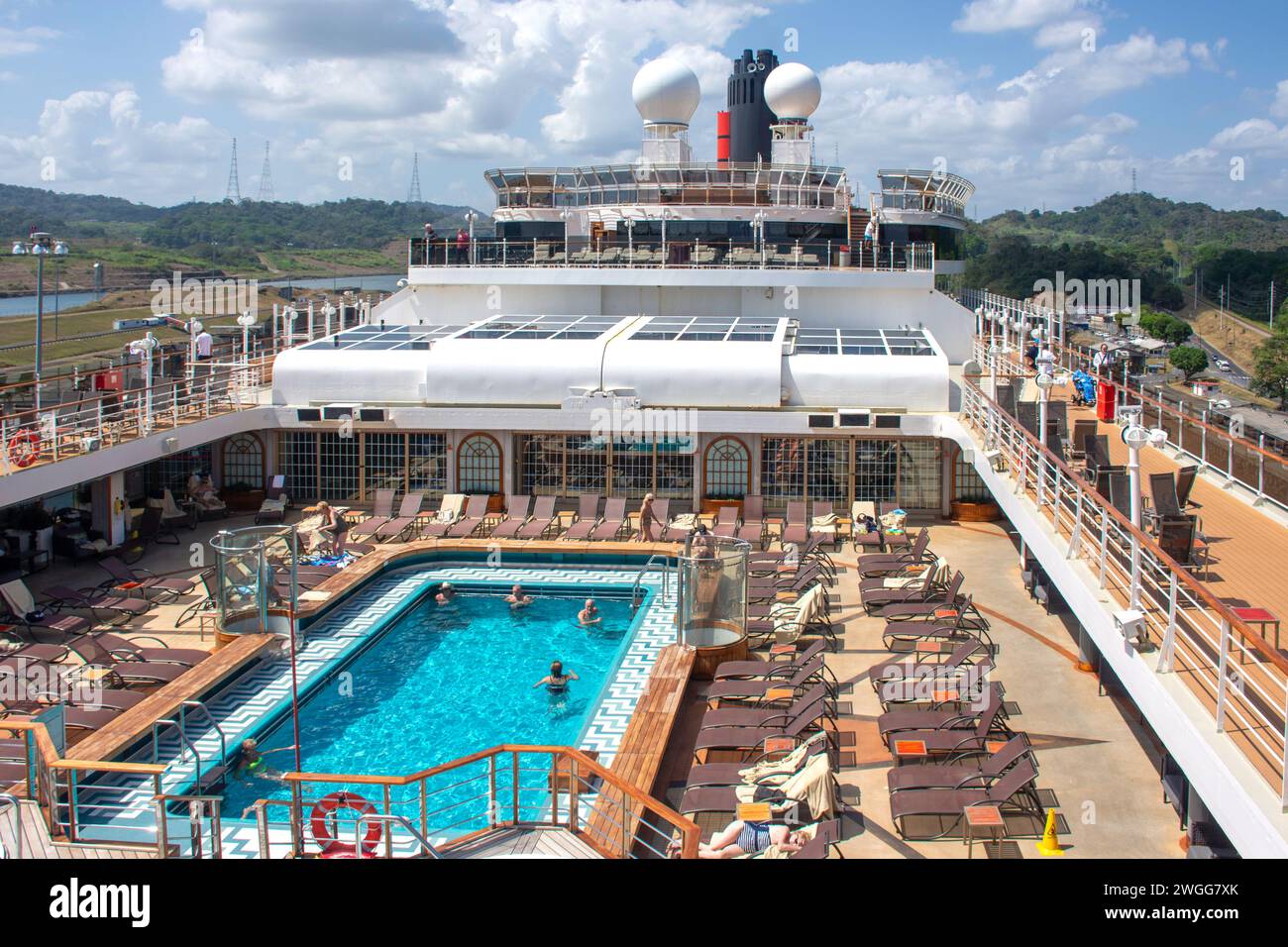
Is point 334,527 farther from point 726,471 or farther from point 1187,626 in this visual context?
point 1187,626

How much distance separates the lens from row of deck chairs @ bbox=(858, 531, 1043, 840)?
29.9ft

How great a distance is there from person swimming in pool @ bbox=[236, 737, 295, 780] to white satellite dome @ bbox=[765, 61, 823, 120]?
86.8ft

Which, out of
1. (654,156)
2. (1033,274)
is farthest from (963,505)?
(1033,274)

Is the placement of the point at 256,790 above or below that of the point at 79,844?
below

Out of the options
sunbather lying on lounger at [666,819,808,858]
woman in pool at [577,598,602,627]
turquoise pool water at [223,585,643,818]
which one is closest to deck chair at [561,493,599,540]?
turquoise pool water at [223,585,643,818]

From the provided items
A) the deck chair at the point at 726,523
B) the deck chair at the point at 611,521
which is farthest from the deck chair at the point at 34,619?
the deck chair at the point at 726,523

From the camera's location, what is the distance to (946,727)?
10477 millimetres

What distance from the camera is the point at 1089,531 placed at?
1141cm

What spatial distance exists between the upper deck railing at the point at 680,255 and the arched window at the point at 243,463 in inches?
269

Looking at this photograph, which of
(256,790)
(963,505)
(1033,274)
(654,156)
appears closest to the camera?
(256,790)

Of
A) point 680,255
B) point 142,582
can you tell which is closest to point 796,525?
point 680,255

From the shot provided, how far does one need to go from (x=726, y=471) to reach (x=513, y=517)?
3981 millimetres

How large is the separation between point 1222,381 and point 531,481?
75.5 metres
